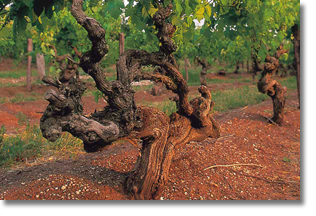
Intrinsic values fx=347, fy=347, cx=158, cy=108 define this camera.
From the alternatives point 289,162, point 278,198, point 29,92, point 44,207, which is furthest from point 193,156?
point 29,92

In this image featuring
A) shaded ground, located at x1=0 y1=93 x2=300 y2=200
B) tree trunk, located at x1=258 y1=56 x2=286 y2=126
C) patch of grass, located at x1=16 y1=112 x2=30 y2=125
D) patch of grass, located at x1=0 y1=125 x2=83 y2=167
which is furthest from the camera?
patch of grass, located at x1=16 y1=112 x2=30 y2=125

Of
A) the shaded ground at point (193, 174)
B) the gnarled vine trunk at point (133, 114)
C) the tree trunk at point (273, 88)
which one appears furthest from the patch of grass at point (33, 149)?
the tree trunk at point (273, 88)

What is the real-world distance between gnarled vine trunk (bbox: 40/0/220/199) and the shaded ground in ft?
1.10

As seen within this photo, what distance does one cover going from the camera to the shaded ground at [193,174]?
359cm

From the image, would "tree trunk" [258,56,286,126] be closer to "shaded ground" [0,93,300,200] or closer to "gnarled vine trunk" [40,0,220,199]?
"shaded ground" [0,93,300,200]

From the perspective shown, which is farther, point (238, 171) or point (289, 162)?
point (289, 162)

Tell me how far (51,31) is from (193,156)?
7662 mm

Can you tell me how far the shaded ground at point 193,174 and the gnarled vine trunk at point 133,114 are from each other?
1.10 ft

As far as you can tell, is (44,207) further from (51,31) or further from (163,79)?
(51,31)

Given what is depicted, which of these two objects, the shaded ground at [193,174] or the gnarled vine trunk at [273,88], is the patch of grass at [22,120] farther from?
the gnarled vine trunk at [273,88]

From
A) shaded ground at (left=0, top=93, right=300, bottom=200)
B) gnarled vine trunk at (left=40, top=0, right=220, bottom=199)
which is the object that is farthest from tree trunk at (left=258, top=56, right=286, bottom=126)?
gnarled vine trunk at (left=40, top=0, right=220, bottom=199)

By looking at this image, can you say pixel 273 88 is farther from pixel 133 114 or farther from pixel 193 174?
pixel 133 114

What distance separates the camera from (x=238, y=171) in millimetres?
4695

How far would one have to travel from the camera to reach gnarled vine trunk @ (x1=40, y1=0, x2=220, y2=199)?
8.98 feet
